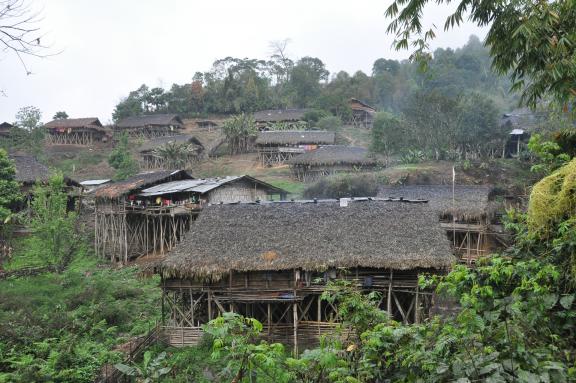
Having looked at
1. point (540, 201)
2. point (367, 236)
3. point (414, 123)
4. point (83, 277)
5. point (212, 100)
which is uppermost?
point (212, 100)

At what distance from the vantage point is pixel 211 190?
25.2 m

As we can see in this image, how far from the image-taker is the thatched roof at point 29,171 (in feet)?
103

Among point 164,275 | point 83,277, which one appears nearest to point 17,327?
point 164,275

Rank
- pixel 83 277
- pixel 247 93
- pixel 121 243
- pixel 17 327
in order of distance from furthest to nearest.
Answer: pixel 247 93, pixel 121 243, pixel 83 277, pixel 17 327

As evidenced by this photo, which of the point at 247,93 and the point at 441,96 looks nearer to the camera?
the point at 441,96

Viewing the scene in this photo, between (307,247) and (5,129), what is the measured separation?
52207 millimetres

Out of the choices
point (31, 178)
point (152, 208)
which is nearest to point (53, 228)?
point (152, 208)

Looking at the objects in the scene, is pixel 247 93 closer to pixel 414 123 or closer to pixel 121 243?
pixel 414 123

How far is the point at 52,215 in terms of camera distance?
2361cm

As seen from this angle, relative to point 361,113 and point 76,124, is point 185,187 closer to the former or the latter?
point 76,124

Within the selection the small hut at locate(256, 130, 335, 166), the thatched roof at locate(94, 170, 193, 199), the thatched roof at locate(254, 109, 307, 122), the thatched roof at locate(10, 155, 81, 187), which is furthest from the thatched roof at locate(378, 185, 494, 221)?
the thatched roof at locate(254, 109, 307, 122)

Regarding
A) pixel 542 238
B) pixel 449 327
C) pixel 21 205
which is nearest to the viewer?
pixel 449 327

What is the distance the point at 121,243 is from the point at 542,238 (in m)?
25.0

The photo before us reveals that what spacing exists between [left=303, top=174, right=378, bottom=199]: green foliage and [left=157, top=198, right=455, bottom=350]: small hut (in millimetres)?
16596
